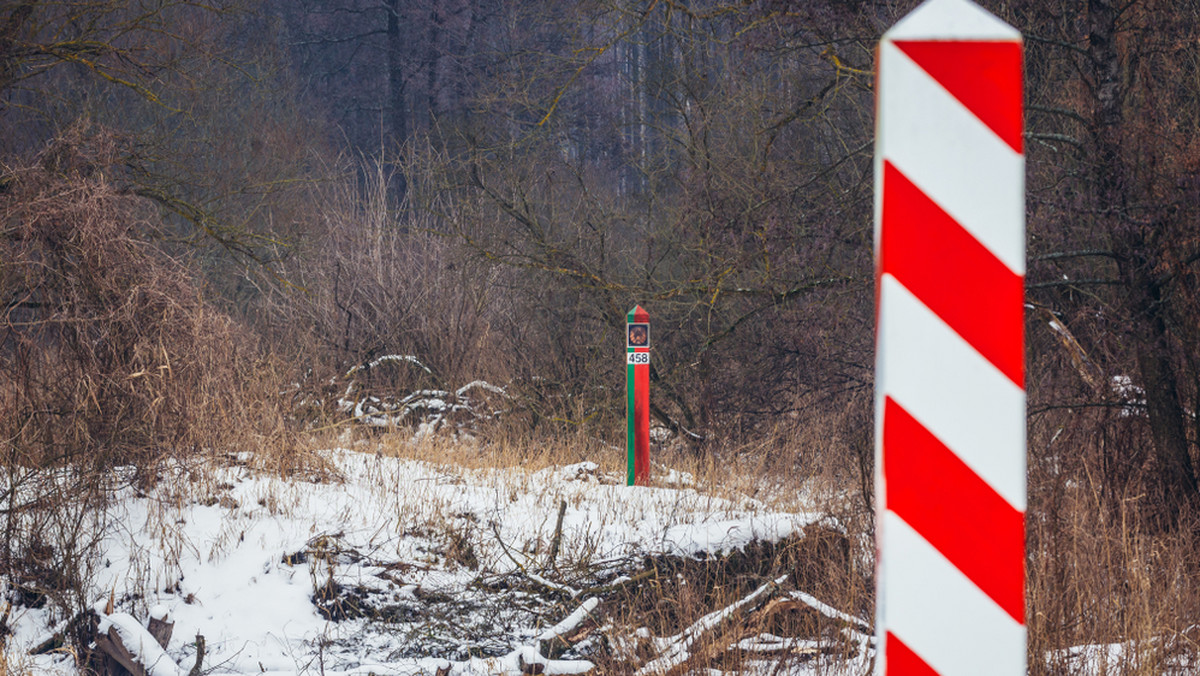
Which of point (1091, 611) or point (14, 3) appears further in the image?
point (14, 3)

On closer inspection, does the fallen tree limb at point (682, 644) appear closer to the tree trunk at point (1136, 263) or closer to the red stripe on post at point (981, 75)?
the red stripe on post at point (981, 75)

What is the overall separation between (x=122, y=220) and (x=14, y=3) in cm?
206

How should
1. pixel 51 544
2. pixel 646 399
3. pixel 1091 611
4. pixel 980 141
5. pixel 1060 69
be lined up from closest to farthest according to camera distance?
pixel 980 141
pixel 1091 611
pixel 51 544
pixel 646 399
pixel 1060 69

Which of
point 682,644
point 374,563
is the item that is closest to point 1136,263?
point 682,644

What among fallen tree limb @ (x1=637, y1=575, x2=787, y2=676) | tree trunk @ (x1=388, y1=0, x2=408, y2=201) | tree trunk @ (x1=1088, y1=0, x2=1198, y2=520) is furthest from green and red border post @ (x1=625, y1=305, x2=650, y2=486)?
tree trunk @ (x1=388, y1=0, x2=408, y2=201)

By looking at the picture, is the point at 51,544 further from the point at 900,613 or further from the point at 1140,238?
the point at 1140,238

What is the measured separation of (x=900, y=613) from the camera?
1239 mm

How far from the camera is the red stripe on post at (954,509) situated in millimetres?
1217

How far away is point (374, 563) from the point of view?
5293 millimetres

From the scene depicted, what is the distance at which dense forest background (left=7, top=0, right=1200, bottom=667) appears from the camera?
17.0 feet

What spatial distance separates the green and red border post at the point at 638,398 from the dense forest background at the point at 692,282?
0.73 metres

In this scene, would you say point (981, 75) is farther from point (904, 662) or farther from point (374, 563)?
point (374, 563)

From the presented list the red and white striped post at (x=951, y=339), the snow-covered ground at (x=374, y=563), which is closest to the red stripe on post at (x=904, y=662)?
the red and white striped post at (x=951, y=339)

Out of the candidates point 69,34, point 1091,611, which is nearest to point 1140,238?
point 1091,611
